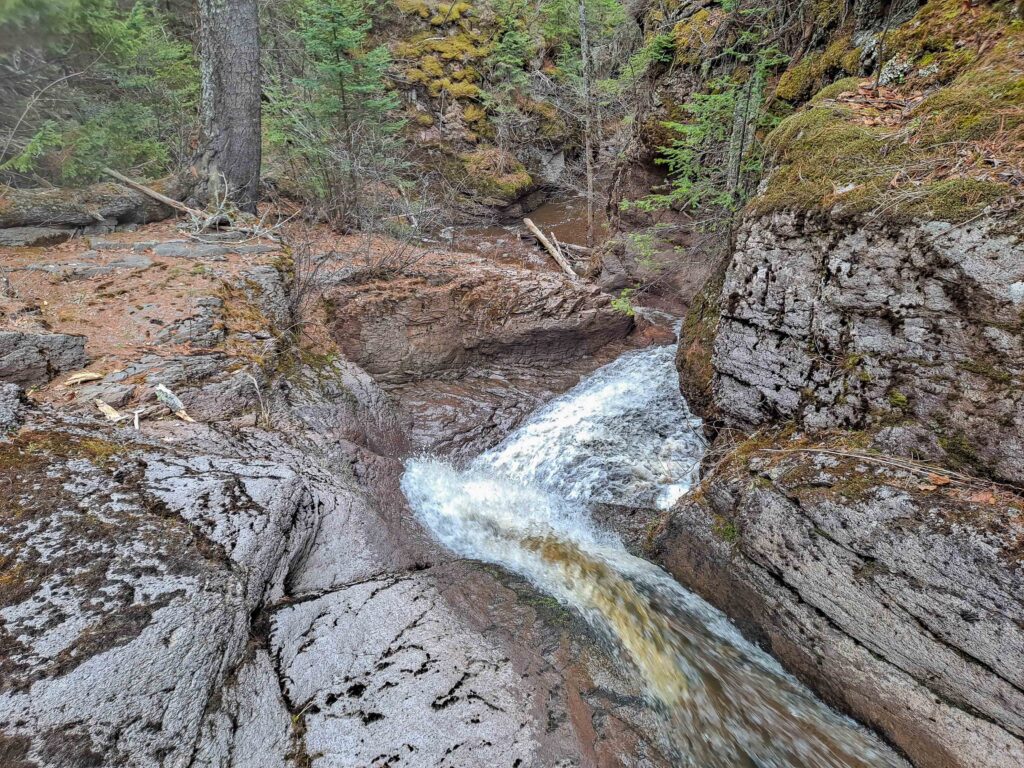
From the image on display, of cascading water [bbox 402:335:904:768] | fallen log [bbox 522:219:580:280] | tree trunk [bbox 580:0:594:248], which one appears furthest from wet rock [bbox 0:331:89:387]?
tree trunk [bbox 580:0:594:248]

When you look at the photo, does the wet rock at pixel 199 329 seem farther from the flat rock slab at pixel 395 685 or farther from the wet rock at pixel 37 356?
the flat rock slab at pixel 395 685

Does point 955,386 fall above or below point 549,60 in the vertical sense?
below

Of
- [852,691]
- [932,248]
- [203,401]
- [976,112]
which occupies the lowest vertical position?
[852,691]

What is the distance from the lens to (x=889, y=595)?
244 cm

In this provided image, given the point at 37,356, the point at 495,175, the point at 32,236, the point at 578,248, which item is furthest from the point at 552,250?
the point at 37,356

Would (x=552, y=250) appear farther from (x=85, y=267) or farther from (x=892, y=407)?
(x=892, y=407)

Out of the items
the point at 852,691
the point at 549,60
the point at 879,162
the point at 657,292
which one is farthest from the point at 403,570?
the point at 549,60

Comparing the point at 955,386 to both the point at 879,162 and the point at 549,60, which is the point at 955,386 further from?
the point at 549,60

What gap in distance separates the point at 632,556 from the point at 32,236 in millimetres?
8101

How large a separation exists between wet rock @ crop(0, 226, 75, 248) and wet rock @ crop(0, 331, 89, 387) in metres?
3.27

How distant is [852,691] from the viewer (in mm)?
2650

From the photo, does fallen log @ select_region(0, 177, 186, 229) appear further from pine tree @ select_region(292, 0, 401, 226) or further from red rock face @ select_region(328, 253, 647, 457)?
red rock face @ select_region(328, 253, 647, 457)

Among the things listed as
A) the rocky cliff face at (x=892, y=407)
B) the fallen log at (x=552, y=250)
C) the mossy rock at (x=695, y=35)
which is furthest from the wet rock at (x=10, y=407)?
the fallen log at (x=552, y=250)

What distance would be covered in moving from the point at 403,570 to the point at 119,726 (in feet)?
5.30
